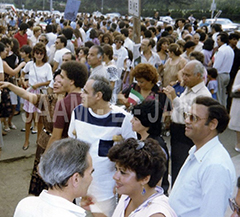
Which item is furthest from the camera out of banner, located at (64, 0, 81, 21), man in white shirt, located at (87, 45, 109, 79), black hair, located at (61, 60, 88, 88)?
banner, located at (64, 0, 81, 21)

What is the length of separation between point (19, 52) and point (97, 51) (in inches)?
110

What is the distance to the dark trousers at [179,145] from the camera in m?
4.20

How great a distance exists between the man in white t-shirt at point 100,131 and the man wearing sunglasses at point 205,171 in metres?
0.79

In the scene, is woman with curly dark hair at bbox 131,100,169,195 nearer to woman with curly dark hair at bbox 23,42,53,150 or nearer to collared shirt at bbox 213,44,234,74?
woman with curly dark hair at bbox 23,42,53,150

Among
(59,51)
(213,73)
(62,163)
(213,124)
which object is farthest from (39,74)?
(62,163)

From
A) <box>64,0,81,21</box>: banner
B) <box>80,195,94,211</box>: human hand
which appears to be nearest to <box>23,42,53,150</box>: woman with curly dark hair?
<box>80,195,94,211</box>: human hand

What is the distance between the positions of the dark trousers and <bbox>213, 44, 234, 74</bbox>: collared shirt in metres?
4.39

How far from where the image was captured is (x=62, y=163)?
2.03 m

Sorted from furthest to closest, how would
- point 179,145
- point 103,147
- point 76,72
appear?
point 179,145, point 76,72, point 103,147

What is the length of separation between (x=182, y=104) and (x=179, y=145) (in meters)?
0.49

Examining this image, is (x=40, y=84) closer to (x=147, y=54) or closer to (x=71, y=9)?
(x=147, y=54)

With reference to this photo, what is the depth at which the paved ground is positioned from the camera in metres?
4.68

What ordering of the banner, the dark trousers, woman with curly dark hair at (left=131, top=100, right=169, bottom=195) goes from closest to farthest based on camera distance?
woman with curly dark hair at (left=131, top=100, right=169, bottom=195) → the dark trousers → the banner

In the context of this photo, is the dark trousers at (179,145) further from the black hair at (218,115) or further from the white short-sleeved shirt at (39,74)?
the white short-sleeved shirt at (39,74)
